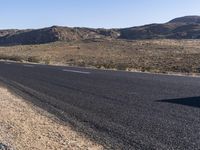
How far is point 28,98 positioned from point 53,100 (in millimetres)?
1368

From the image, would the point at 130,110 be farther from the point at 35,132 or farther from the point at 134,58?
the point at 134,58

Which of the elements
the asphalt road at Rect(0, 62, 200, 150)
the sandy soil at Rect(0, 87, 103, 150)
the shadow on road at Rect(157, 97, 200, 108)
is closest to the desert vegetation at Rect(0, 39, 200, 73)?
the asphalt road at Rect(0, 62, 200, 150)

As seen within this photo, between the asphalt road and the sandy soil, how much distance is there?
33cm

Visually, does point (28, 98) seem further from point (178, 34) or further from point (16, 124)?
point (178, 34)

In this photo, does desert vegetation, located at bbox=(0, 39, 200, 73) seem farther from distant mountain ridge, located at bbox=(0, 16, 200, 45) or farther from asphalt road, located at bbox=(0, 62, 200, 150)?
distant mountain ridge, located at bbox=(0, 16, 200, 45)

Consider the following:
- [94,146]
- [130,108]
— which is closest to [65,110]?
[130,108]

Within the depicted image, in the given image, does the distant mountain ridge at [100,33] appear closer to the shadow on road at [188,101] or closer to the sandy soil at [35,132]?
the shadow on road at [188,101]

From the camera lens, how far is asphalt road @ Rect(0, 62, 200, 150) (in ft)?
27.6

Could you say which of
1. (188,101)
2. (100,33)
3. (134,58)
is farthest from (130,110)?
(100,33)

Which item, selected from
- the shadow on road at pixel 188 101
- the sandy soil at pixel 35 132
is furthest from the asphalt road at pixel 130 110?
the sandy soil at pixel 35 132

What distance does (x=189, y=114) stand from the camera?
10.6 metres

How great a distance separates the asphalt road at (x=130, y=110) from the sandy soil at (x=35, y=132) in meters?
0.33

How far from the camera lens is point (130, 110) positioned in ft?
38.5

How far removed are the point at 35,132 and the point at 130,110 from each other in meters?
2.99
